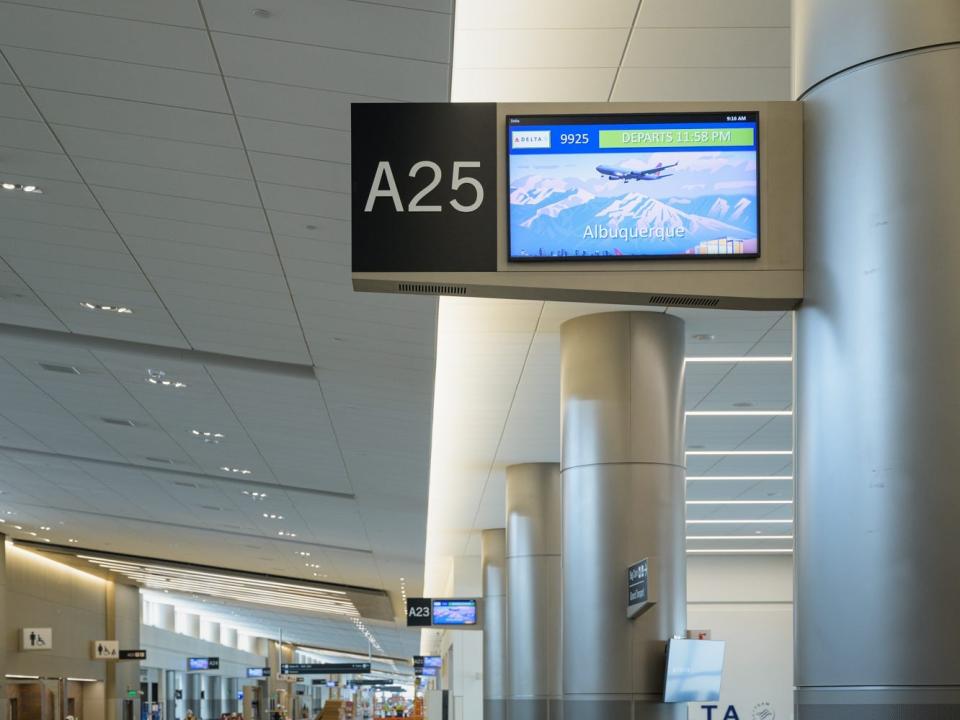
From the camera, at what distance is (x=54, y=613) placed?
40.3m

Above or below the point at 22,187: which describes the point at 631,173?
below

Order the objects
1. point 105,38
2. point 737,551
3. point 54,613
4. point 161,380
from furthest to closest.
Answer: point 54,613 < point 737,551 < point 161,380 < point 105,38

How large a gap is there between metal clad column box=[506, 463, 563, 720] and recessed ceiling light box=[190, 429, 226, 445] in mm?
4921

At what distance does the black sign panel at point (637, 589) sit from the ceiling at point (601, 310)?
8.55 ft

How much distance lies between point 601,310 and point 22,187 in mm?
5292

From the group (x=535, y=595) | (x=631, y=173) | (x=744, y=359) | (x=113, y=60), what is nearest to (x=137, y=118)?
(x=113, y=60)

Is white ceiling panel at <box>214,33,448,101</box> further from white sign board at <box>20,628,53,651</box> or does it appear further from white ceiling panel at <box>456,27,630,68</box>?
white sign board at <box>20,628,53,651</box>

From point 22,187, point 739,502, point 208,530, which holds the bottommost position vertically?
point 208,530

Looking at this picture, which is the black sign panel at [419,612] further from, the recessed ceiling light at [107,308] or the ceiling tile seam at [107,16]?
the ceiling tile seam at [107,16]

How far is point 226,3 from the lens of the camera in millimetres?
6676

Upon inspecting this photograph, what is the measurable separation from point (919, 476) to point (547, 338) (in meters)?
10.4

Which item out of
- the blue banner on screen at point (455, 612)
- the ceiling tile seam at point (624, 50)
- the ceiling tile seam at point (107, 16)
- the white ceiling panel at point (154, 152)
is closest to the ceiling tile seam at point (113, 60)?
the ceiling tile seam at point (107, 16)

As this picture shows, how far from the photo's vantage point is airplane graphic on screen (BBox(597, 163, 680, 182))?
460 cm

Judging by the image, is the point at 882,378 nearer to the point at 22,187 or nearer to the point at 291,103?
the point at 291,103
